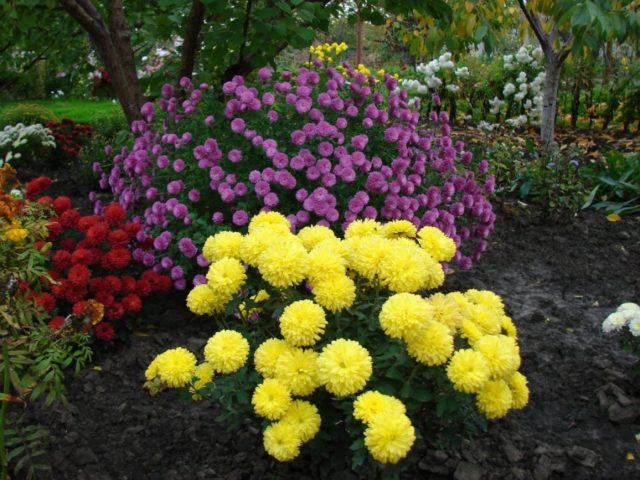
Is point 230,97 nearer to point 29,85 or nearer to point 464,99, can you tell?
point 464,99

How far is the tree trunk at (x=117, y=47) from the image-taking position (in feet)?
13.5

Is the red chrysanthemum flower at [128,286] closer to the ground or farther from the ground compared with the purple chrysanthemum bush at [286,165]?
closer to the ground

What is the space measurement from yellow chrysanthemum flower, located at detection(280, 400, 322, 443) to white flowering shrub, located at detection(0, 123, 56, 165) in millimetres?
4984

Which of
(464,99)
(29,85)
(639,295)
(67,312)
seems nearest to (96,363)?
(67,312)

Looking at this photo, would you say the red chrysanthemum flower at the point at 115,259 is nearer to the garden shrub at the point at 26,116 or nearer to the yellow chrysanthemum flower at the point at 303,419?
the yellow chrysanthemum flower at the point at 303,419

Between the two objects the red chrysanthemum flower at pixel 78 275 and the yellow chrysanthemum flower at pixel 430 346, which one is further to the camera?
the red chrysanthemum flower at pixel 78 275

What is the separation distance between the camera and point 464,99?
9477mm

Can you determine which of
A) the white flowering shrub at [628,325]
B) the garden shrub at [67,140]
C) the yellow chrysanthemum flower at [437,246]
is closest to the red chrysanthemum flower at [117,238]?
the yellow chrysanthemum flower at [437,246]

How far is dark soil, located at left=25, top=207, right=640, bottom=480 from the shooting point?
2.34m

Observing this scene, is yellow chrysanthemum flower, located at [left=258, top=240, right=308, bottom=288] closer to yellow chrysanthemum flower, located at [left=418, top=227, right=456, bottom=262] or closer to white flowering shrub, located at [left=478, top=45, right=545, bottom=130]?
yellow chrysanthemum flower, located at [left=418, top=227, right=456, bottom=262]

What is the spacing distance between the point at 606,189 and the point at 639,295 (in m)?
1.87

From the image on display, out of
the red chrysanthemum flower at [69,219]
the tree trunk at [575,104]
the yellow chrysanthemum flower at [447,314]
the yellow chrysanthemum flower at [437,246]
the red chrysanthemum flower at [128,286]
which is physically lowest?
the red chrysanthemum flower at [128,286]

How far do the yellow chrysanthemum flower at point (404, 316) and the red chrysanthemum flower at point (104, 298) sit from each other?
62.3 inches

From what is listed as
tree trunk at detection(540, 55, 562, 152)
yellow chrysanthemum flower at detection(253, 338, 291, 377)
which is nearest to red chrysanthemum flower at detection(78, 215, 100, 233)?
yellow chrysanthemum flower at detection(253, 338, 291, 377)
